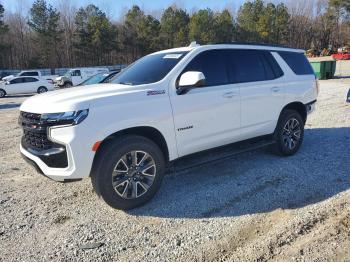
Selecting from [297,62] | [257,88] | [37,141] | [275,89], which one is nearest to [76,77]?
[297,62]

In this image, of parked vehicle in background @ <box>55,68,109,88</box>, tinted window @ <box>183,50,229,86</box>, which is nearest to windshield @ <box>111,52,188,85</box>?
tinted window @ <box>183,50,229,86</box>

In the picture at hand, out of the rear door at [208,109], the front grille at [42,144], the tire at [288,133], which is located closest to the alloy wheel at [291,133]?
the tire at [288,133]

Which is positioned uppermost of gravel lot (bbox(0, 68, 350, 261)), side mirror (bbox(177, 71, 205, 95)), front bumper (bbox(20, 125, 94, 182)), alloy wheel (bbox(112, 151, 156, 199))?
side mirror (bbox(177, 71, 205, 95))

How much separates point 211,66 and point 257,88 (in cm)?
95

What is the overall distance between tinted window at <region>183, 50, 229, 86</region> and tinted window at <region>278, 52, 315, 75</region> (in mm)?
1610

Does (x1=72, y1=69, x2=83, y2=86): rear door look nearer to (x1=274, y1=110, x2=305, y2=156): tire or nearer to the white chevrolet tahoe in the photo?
the white chevrolet tahoe

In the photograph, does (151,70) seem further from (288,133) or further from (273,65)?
(288,133)

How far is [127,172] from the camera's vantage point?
4.27 m

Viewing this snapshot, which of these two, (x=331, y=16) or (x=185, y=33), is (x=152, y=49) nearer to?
(x=185, y=33)

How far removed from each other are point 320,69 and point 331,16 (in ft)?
213

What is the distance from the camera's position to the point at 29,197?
4.91 meters

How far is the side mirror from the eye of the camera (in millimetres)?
4336

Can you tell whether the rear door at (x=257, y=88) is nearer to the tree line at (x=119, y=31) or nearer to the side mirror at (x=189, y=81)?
the side mirror at (x=189, y=81)

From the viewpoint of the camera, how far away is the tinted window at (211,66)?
192 inches
